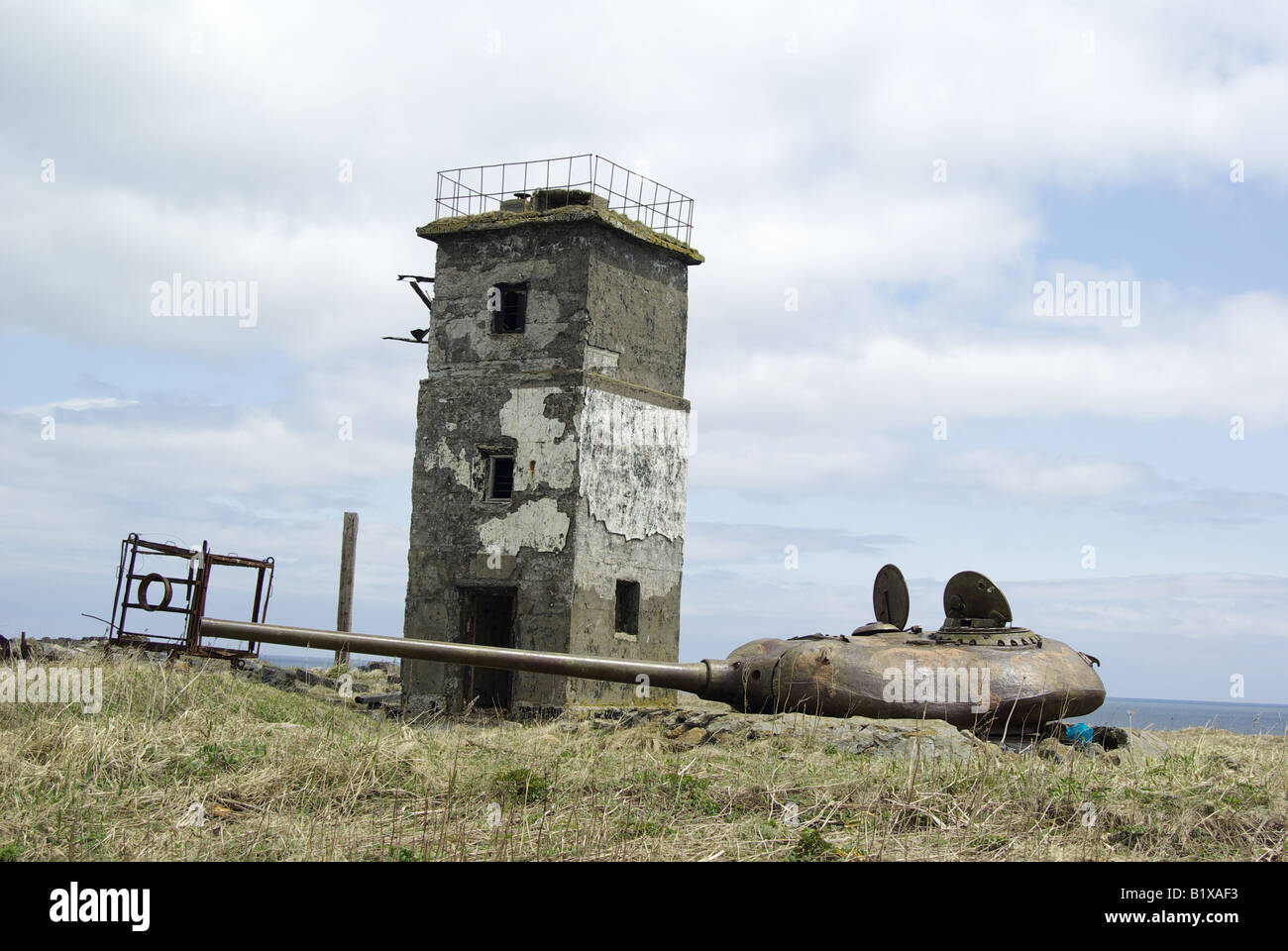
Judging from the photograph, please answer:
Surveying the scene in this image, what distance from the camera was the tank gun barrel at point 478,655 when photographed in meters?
11.2

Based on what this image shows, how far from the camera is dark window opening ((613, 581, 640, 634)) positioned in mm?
20062

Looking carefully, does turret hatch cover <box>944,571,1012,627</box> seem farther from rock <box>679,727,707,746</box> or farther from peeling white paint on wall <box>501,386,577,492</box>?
peeling white paint on wall <box>501,386,577,492</box>

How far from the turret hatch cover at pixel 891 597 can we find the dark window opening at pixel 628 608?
7162 mm

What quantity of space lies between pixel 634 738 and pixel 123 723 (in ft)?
14.9

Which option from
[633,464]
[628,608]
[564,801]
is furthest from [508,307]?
[564,801]

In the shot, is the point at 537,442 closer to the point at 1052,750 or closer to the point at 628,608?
the point at 628,608

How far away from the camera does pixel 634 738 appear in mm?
11430

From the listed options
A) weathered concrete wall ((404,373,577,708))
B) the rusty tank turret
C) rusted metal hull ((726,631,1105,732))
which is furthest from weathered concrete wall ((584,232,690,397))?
rusted metal hull ((726,631,1105,732))

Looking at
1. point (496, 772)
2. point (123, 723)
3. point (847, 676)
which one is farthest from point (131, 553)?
point (847, 676)

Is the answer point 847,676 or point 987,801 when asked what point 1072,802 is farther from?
point 847,676

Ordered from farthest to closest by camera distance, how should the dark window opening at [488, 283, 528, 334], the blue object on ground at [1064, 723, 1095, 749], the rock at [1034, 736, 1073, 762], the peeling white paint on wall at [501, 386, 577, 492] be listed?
the dark window opening at [488, 283, 528, 334], the peeling white paint on wall at [501, 386, 577, 492], the blue object on ground at [1064, 723, 1095, 749], the rock at [1034, 736, 1073, 762]

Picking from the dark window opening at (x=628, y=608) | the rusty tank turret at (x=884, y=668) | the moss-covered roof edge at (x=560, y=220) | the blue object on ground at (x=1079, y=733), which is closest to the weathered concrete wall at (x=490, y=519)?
the dark window opening at (x=628, y=608)

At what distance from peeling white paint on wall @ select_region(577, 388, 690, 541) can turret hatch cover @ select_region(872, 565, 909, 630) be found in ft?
22.5

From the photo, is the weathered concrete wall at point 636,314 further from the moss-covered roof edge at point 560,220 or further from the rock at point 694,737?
the rock at point 694,737
